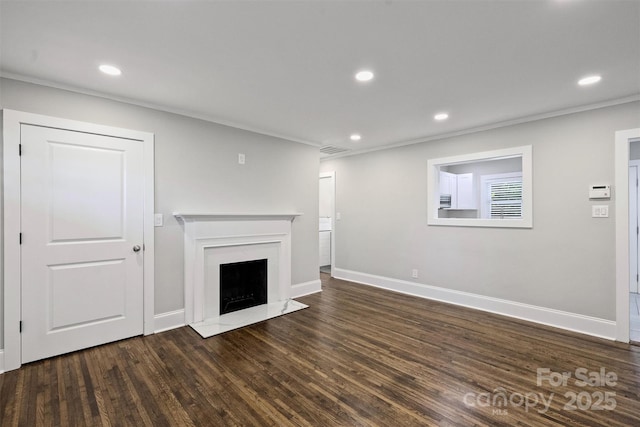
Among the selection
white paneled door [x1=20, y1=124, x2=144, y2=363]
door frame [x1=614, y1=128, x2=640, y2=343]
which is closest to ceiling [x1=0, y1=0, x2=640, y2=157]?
door frame [x1=614, y1=128, x2=640, y2=343]

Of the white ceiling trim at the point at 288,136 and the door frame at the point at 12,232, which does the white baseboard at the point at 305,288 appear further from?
the door frame at the point at 12,232

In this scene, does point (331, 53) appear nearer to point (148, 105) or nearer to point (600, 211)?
point (148, 105)

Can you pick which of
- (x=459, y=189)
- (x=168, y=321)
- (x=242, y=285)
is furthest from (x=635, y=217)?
(x=168, y=321)

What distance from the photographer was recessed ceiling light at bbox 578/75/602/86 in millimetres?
2566

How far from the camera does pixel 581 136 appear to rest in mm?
3301

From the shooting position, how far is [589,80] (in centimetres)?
262

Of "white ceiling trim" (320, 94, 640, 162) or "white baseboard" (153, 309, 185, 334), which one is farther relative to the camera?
"white baseboard" (153, 309, 185, 334)

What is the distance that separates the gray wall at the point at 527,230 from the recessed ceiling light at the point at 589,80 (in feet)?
2.51

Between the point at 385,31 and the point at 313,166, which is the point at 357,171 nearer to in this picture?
the point at 313,166

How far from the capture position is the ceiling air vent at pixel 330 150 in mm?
5277

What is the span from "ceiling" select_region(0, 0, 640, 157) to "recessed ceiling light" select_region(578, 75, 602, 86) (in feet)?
0.23

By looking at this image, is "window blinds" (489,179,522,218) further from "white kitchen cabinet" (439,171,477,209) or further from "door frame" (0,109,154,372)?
"door frame" (0,109,154,372)

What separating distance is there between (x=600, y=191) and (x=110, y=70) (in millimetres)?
4834

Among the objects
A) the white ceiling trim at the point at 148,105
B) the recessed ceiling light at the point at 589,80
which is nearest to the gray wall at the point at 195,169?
the white ceiling trim at the point at 148,105
